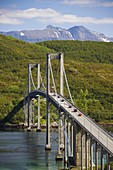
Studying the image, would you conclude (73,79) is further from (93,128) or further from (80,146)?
(93,128)

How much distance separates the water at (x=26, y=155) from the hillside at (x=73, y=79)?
33.7 m

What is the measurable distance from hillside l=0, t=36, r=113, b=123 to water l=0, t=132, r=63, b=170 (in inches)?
1326

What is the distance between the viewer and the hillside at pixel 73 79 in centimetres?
A: 10800

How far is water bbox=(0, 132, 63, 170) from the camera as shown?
4608cm

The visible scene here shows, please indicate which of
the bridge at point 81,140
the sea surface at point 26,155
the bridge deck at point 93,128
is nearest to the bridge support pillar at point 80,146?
the bridge at point 81,140

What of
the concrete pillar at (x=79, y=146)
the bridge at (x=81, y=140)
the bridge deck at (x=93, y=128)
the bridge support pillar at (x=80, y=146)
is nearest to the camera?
the bridge deck at (x=93, y=128)

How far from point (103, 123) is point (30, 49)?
75.1 m

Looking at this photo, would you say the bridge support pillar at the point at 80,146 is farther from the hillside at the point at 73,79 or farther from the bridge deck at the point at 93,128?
the hillside at the point at 73,79

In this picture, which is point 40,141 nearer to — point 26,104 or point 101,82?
point 26,104

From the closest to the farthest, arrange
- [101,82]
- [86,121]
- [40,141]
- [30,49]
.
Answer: [86,121]
[40,141]
[101,82]
[30,49]

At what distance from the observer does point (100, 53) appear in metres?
190

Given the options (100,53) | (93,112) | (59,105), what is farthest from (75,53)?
(59,105)

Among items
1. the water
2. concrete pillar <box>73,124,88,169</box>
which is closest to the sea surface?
the water

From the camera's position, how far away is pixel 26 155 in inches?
2120
